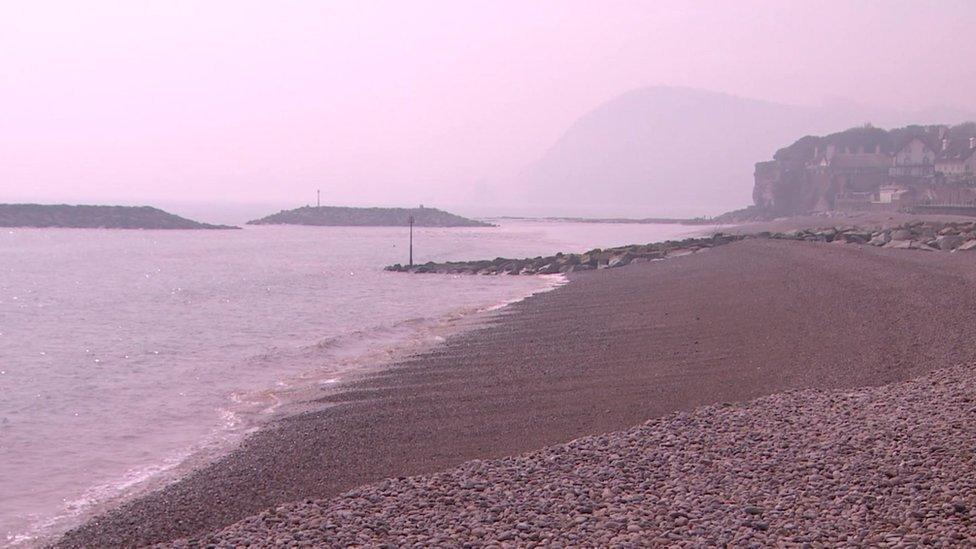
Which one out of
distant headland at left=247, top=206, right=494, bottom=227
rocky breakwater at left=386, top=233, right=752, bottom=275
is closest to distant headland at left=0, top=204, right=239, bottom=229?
distant headland at left=247, top=206, right=494, bottom=227

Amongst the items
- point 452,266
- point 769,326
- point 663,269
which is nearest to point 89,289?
point 452,266

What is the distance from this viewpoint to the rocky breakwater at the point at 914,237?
101ft

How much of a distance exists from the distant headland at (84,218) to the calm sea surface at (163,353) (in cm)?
5993

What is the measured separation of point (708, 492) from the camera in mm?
7020

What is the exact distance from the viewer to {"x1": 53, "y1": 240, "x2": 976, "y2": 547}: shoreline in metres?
9.25

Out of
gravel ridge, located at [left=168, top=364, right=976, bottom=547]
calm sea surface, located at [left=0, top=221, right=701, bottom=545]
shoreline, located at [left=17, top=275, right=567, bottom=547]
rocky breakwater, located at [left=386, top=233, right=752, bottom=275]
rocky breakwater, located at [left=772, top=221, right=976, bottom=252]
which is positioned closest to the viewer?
gravel ridge, located at [left=168, top=364, right=976, bottom=547]

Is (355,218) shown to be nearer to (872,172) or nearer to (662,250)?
(872,172)

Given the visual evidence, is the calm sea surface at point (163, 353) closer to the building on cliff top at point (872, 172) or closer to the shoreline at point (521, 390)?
the shoreline at point (521, 390)

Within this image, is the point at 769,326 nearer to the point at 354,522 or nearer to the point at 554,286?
the point at 354,522

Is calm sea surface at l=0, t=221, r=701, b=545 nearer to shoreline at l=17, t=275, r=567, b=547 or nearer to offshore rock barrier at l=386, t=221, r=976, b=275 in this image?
shoreline at l=17, t=275, r=567, b=547

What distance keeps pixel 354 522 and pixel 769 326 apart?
437 inches

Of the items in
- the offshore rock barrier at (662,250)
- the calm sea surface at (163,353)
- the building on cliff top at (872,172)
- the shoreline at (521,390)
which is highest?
the building on cliff top at (872,172)

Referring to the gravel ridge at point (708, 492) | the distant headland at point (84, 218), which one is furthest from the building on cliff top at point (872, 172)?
the distant headland at point (84, 218)

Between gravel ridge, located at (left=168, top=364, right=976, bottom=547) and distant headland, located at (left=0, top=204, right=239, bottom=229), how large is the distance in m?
103
